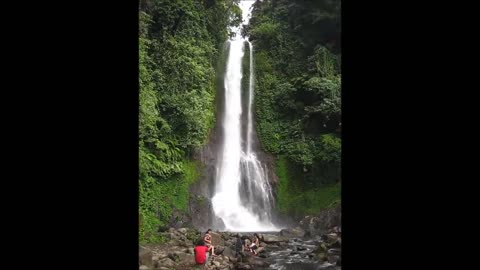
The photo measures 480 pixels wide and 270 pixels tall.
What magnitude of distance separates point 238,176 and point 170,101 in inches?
A: 151

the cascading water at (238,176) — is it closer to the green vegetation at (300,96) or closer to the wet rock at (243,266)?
the green vegetation at (300,96)

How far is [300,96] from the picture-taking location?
16219 mm

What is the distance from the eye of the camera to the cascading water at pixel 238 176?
555 inches

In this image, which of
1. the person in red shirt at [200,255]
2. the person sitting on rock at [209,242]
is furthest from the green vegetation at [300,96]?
the person in red shirt at [200,255]

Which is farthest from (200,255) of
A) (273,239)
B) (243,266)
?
(273,239)

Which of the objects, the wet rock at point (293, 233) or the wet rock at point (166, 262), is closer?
the wet rock at point (166, 262)

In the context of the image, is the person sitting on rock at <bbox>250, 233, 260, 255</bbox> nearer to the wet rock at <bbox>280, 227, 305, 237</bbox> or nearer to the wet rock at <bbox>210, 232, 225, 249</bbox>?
the wet rock at <bbox>210, 232, 225, 249</bbox>

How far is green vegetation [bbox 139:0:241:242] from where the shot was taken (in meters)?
11.4

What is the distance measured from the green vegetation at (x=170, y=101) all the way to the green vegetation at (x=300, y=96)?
250cm

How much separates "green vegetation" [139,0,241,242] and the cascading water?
0.92 metres

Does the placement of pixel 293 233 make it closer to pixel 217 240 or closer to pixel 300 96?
pixel 217 240

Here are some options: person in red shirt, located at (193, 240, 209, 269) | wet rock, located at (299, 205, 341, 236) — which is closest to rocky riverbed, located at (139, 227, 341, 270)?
person in red shirt, located at (193, 240, 209, 269)
